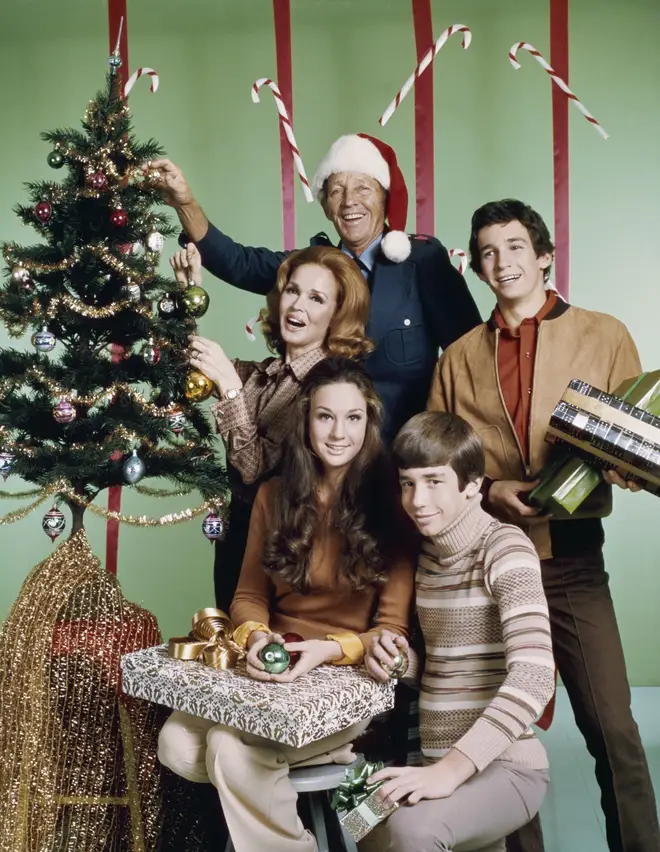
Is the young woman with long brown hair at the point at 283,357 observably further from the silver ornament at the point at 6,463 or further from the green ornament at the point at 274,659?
the green ornament at the point at 274,659

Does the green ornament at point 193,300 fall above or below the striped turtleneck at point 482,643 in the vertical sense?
above

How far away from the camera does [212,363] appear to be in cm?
259

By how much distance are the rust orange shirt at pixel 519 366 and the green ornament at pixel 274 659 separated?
82cm

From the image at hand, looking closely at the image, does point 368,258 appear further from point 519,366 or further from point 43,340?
point 43,340

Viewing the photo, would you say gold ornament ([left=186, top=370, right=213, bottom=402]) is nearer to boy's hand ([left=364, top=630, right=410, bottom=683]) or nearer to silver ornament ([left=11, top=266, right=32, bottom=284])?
silver ornament ([left=11, top=266, right=32, bottom=284])

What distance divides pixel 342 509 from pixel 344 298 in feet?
2.15

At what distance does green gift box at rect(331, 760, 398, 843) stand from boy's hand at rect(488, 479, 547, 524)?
0.78 metres

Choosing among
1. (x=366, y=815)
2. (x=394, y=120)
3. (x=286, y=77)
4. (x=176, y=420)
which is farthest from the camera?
(x=394, y=120)

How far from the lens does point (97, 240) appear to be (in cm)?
244

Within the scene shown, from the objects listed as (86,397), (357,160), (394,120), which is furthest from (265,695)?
(394,120)

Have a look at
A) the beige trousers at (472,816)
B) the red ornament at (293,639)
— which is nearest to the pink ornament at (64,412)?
the red ornament at (293,639)

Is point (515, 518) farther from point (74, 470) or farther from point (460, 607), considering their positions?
point (74, 470)

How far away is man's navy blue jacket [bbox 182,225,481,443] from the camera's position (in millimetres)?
2926

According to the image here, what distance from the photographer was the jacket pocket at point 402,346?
9.62 feet
